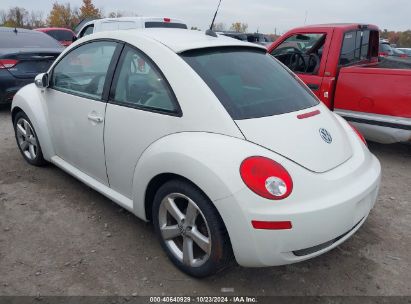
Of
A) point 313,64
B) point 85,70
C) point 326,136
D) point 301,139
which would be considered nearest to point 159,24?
point 313,64

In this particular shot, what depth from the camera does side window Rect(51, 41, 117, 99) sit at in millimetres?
3049

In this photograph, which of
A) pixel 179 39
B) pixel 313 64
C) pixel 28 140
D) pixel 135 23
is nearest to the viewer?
pixel 179 39

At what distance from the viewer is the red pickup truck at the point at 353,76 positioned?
172 inches

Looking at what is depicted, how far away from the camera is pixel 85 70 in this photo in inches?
133

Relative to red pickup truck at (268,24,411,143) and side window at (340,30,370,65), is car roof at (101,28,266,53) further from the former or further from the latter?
side window at (340,30,370,65)

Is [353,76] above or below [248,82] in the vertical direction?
below

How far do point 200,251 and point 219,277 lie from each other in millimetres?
219

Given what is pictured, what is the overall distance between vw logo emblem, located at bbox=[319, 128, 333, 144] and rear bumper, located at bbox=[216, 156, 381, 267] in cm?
35

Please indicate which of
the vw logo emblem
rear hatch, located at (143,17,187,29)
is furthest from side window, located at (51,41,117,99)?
rear hatch, located at (143,17,187,29)

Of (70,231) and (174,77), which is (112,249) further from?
(174,77)

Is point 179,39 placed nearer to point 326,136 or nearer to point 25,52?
point 326,136

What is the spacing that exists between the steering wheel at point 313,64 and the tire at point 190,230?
3.31 metres

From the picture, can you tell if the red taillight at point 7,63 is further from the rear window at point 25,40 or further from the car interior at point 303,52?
the car interior at point 303,52

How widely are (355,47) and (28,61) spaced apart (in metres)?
5.31
